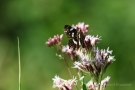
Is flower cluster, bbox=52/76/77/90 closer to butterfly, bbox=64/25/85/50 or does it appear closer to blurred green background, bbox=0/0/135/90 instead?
butterfly, bbox=64/25/85/50

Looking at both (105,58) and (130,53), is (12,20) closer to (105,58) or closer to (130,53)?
(130,53)

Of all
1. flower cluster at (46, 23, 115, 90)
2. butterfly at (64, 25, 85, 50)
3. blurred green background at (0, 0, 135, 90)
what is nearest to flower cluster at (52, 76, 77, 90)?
flower cluster at (46, 23, 115, 90)

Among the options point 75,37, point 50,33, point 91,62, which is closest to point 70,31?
point 75,37

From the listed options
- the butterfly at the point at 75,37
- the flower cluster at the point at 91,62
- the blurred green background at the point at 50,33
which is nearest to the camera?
the flower cluster at the point at 91,62

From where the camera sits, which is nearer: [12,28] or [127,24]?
[127,24]

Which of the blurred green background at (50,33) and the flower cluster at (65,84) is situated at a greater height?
the blurred green background at (50,33)

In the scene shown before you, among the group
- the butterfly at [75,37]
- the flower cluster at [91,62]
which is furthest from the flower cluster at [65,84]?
the butterfly at [75,37]

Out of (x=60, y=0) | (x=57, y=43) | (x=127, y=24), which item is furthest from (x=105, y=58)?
(x=60, y=0)

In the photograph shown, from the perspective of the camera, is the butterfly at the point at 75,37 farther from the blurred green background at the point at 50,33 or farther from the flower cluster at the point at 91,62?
the blurred green background at the point at 50,33
